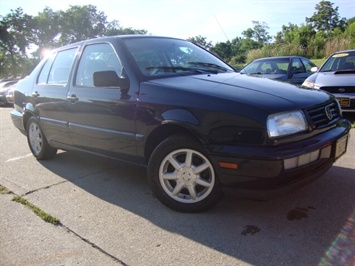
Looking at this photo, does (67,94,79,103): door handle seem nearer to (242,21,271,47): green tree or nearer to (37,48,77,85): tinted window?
(37,48,77,85): tinted window

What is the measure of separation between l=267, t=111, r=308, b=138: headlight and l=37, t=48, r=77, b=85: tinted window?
2.75m

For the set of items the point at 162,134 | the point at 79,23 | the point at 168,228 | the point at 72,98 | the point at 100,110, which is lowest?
the point at 168,228

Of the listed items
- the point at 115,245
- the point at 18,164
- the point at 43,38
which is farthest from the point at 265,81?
the point at 43,38

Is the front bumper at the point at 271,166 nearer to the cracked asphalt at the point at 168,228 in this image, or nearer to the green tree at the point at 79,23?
the cracked asphalt at the point at 168,228

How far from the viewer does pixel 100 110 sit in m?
3.55

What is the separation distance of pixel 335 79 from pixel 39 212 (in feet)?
18.9

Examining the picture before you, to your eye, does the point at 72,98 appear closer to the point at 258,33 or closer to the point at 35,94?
the point at 35,94

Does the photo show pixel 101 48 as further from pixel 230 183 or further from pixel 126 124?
pixel 230 183

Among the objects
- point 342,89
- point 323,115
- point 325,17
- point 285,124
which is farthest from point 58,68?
point 325,17

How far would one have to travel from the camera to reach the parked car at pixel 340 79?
598 centimetres

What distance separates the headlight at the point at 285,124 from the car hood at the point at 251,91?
0.18 feet

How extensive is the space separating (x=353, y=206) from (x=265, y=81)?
1.42 metres

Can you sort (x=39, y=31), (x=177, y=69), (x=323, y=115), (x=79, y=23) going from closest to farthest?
(x=323, y=115) < (x=177, y=69) < (x=39, y=31) < (x=79, y=23)

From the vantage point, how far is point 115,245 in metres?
2.58
